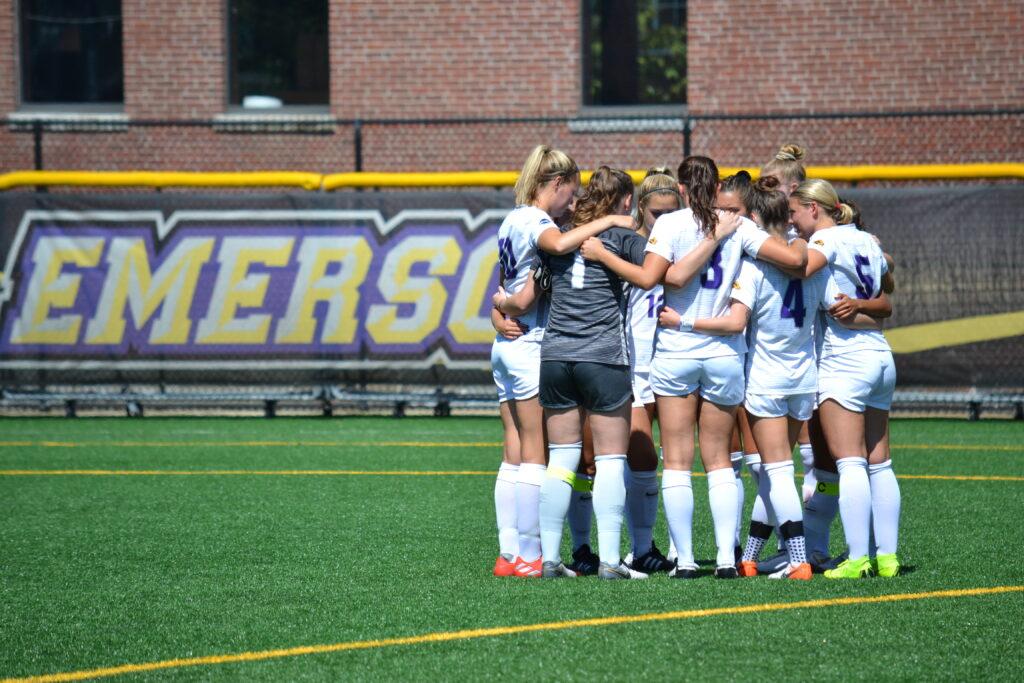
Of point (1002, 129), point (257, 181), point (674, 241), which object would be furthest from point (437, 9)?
point (674, 241)

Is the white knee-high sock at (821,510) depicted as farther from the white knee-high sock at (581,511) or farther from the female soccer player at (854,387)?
the white knee-high sock at (581,511)

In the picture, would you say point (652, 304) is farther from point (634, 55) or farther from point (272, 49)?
point (272, 49)

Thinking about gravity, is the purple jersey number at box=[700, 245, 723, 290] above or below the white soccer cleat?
above

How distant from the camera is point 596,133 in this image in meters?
16.8

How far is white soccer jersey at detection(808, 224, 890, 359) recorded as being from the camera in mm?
6375

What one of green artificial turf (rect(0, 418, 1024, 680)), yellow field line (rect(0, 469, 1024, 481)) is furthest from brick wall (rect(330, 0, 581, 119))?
yellow field line (rect(0, 469, 1024, 481))

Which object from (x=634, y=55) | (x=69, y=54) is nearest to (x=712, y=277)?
(x=634, y=55)

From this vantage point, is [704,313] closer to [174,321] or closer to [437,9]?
[174,321]

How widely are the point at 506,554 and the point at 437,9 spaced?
11.6 m

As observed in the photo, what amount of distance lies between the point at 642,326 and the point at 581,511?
3.37 feet

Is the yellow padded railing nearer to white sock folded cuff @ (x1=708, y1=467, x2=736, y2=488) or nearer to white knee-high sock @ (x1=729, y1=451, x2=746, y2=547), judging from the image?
white knee-high sock @ (x1=729, y1=451, x2=746, y2=547)

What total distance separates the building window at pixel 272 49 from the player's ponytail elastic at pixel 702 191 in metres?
12.4

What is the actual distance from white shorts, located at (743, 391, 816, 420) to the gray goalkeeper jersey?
0.65 m

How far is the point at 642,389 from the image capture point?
6832 millimetres
